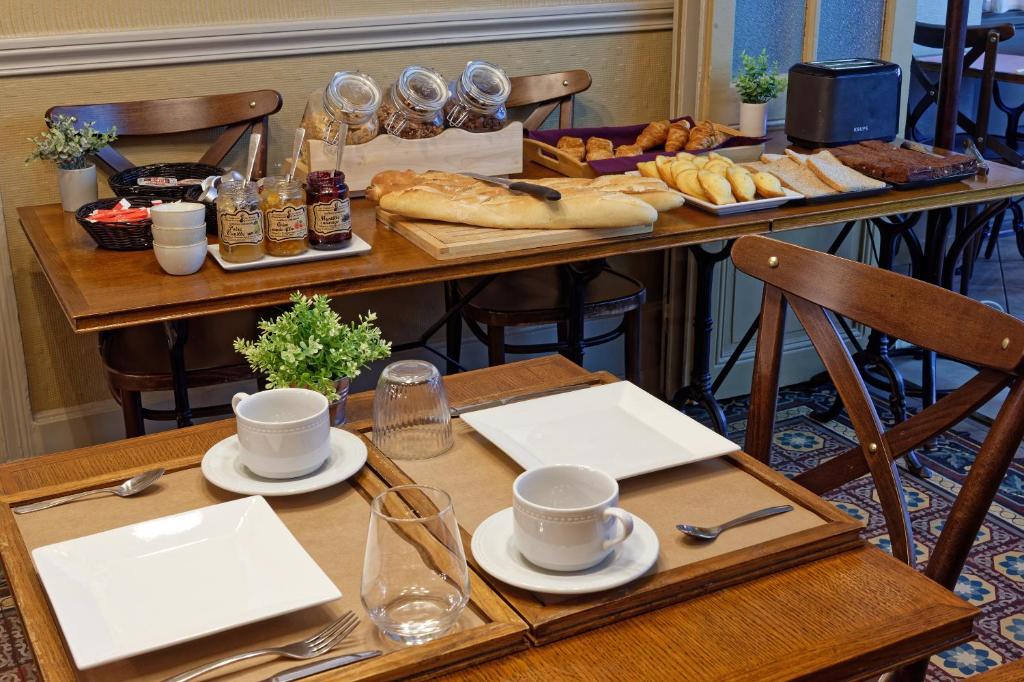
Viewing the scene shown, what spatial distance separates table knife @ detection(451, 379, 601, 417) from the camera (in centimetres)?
137

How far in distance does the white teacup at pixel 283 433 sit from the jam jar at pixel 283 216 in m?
0.90

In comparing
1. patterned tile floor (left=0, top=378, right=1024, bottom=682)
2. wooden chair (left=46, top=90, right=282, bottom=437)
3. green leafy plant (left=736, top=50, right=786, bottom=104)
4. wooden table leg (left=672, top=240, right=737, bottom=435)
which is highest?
green leafy plant (left=736, top=50, right=786, bottom=104)

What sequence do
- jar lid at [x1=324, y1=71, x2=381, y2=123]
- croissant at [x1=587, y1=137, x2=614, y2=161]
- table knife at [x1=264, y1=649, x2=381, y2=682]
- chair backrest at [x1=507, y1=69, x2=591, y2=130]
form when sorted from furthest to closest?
chair backrest at [x1=507, y1=69, x2=591, y2=130]
croissant at [x1=587, y1=137, x2=614, y2=161]
jar lid at [x1=324, y1=71, x2=381, y2=123]
table knife at [x1=264, y1=649, x2=381, y2=682]

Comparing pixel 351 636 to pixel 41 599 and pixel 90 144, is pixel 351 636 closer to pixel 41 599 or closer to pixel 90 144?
pixel 41 599

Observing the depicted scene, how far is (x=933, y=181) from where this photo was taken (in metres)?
2.58

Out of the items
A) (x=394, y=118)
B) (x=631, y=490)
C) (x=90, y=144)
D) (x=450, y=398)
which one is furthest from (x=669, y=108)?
(x=631, y=490)

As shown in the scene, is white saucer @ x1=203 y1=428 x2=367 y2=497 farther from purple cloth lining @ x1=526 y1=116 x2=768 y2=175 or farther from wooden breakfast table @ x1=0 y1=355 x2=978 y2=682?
purple cloth lining @ x1=526 y1=116 x2=768 y2=175

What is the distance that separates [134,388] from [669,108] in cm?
181

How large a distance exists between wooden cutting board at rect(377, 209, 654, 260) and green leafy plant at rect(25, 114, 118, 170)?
699mm

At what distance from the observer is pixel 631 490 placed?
1.17 meters

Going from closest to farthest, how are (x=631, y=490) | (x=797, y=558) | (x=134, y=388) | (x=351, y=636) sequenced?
(x=351, y=636), (x=797, y=558), (x=631, y=490), (x=134, y=388)

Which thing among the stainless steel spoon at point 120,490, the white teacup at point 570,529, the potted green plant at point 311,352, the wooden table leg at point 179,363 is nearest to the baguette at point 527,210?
the wooden table leg at point 179,363

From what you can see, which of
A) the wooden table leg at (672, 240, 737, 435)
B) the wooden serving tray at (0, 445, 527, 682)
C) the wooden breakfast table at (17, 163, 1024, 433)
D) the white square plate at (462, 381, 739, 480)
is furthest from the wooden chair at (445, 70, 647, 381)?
the wooden serving tray at (0, 445, 527, 682)

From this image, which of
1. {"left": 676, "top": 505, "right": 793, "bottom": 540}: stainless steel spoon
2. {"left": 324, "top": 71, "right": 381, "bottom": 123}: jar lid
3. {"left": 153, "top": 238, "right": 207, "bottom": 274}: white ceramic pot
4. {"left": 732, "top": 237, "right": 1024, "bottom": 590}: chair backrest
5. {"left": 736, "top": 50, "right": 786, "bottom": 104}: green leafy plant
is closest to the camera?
{"left": 676, "top": 505, "right": 793, "bottom": 540}: stainless steel spoon
